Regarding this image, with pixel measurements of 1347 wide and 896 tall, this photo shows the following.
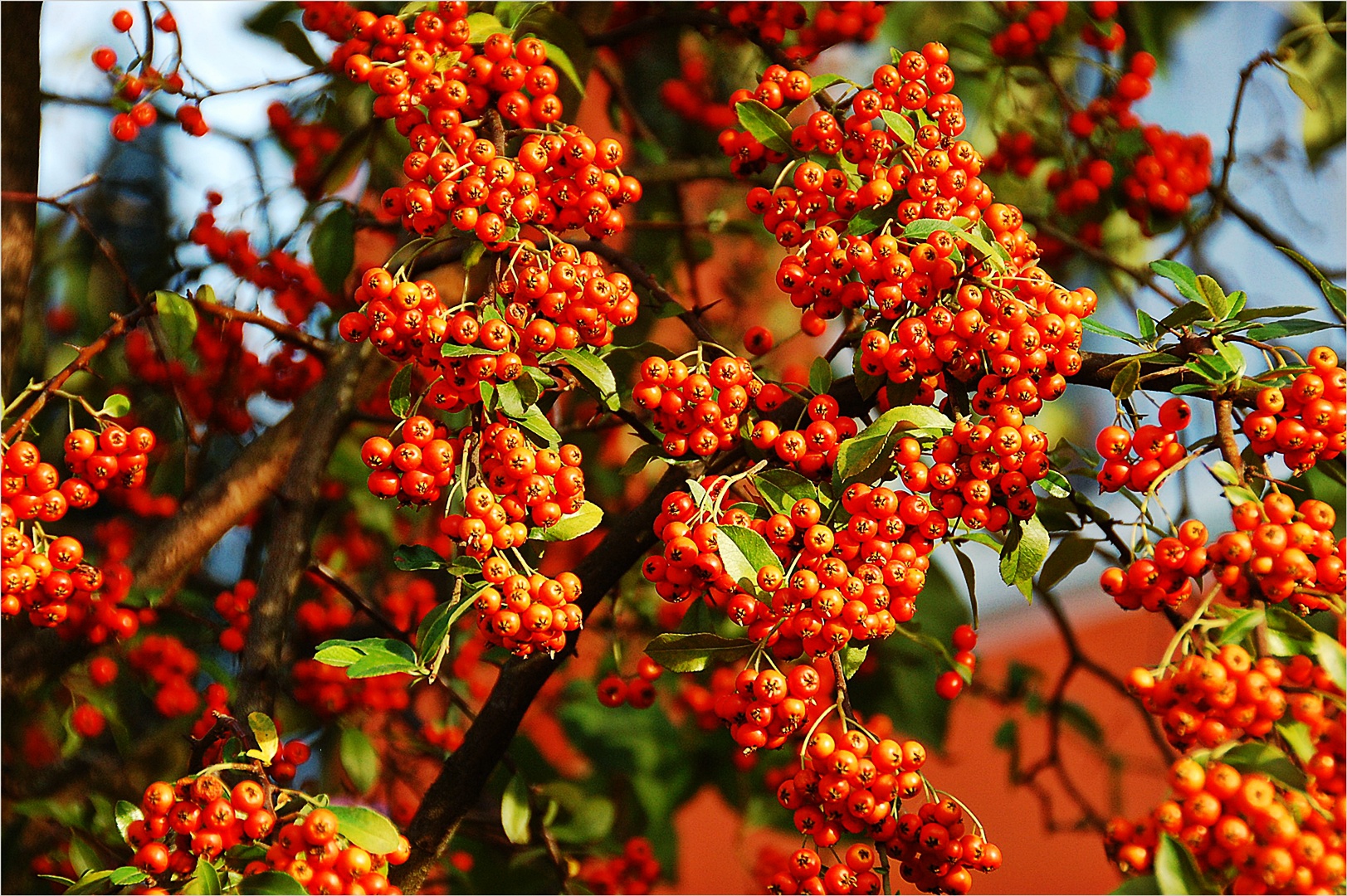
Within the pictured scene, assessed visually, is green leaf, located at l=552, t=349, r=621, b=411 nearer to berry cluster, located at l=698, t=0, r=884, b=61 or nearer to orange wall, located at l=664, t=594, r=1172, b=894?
berry cluster, located at l=698, t=0, r=884, b=61

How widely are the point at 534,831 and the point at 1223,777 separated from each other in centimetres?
114

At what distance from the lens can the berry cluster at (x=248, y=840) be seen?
0.98m

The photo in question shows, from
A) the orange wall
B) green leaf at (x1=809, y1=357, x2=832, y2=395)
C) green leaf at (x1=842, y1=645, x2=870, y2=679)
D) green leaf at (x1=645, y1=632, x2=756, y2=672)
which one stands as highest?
green leaf at (x1=809, y1=357, x2=832, y2=395)

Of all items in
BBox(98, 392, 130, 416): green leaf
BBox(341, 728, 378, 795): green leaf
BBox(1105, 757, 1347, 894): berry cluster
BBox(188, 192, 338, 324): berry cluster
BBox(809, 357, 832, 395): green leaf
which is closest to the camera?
BBox(1105, 757, 1347, 894): berry cluster

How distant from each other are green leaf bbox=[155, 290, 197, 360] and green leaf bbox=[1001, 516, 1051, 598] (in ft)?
3.61

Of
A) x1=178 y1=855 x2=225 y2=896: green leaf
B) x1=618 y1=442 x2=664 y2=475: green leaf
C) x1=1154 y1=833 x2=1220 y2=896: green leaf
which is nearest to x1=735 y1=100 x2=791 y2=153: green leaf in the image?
x1=618 y1=442 x2=664 y2=475: green leaf

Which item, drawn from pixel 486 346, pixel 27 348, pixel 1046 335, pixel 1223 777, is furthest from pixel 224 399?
pixel 1223 777

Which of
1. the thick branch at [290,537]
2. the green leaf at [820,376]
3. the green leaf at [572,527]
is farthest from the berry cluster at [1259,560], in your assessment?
the thick branch at [290,537]

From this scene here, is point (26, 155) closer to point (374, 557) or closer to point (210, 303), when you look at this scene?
point (210, 303)

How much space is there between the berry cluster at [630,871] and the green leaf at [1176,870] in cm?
119

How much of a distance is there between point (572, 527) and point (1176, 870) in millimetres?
601

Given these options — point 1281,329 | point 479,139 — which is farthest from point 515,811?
point 1281,329

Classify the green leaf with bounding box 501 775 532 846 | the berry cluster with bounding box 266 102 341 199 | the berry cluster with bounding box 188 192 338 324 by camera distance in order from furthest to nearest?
the berry cluster with bounding box 266 102 341 199, the berry cluster with bounding box 188 192 338 324, the green leaf with bounding box 501 775 532 846

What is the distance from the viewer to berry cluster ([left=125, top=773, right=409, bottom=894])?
98 centimetres
